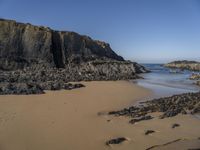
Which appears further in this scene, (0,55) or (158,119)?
(0,55)

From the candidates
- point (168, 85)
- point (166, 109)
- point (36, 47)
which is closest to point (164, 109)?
point (166, 109)

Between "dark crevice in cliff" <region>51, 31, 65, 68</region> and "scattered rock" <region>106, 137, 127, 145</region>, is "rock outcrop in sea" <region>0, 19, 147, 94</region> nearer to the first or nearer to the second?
"dark crevice in cliff" <region>51, 31, 65, 68</region>

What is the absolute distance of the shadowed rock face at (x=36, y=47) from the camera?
34156mm

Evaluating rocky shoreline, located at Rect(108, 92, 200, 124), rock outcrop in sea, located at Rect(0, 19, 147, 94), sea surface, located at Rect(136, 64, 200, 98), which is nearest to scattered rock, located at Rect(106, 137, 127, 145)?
rocky shoreline, located at Rect(108, 92, 200, 124)

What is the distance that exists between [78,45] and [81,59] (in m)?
3.20

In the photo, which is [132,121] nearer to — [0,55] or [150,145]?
[150,145]

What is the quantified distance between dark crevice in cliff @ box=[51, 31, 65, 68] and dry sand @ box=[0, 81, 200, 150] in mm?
21919

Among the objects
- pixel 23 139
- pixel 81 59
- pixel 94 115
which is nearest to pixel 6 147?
pixel 23 139

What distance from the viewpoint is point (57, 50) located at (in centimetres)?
3816

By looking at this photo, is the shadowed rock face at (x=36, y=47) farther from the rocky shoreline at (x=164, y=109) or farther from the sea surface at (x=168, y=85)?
the rocky shoreline at (x=164, y=109)

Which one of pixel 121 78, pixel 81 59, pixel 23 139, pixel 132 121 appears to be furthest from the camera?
pixel 81 59

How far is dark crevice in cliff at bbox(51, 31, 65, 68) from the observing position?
120ft

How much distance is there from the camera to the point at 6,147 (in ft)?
26.8

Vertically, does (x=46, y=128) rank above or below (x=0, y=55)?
below
